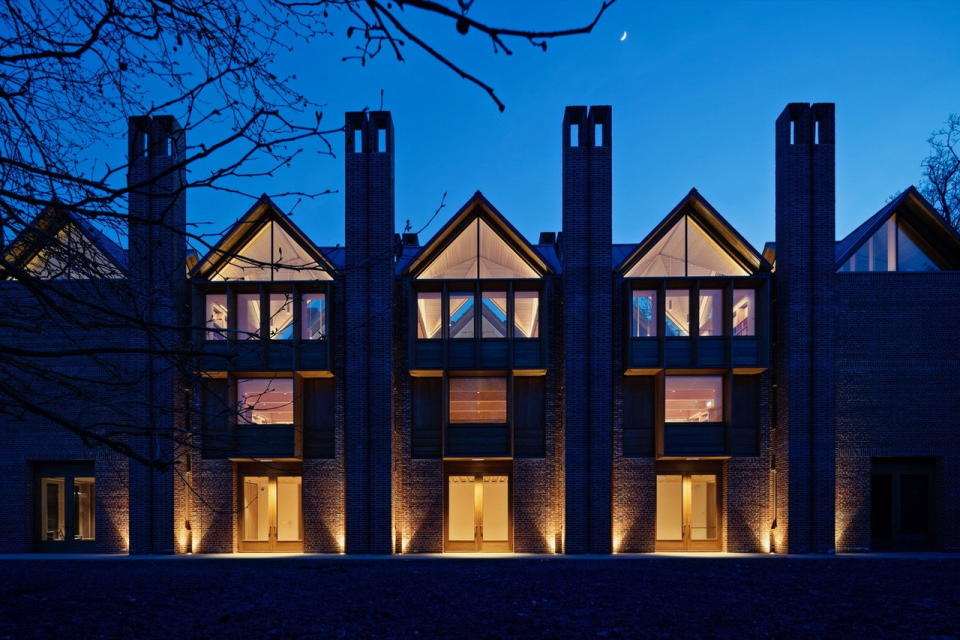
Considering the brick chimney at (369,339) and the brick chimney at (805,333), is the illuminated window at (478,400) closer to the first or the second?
the brick chimney at (369,339)

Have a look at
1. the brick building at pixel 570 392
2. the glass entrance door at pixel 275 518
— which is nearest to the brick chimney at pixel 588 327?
the brick building at pixel 570 392

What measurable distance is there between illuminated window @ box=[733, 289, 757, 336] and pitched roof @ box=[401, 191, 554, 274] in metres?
5.80

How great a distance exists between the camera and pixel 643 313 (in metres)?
20.0

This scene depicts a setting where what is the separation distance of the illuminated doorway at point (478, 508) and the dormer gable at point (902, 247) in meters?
12.6

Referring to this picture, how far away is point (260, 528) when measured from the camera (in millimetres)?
20062

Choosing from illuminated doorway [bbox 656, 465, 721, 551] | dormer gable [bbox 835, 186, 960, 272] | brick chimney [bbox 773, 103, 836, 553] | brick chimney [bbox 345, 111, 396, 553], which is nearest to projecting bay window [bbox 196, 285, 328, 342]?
brick chimney [bbox 345, 111, 396, 553]

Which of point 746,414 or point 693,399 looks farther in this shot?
point 746,414

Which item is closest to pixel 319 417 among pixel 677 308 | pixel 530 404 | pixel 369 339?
pixel 369 339

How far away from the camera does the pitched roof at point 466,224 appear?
1992cm

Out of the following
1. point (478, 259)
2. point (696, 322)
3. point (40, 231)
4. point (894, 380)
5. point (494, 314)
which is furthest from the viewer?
point (478, 259)

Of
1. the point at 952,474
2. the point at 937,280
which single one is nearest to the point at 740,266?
the point at 937,280

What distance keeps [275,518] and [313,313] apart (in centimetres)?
647

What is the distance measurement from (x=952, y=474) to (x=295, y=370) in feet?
65.9

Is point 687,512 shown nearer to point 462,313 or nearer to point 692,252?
point 692,252
